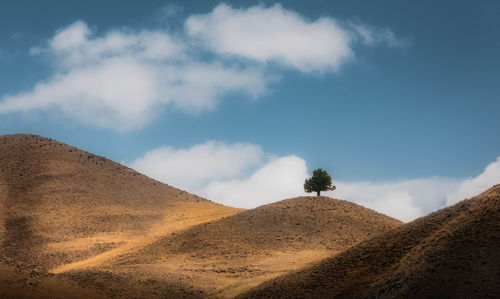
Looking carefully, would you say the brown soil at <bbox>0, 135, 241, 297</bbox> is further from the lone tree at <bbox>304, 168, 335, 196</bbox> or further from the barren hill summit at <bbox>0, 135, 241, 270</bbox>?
the lone tree at <bbox>304, 168, 335, 196</bbox>

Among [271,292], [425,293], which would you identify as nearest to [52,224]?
[271,292]

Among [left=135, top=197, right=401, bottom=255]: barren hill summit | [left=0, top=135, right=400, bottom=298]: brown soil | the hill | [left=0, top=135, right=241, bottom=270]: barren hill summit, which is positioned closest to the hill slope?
[left=0, top=135, right=400, bottom=298]: brown soil

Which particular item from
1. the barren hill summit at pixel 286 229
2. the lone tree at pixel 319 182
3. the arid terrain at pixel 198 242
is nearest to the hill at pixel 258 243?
the barren hill summit at pixel 286 229

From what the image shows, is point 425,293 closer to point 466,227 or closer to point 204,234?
point 466,227

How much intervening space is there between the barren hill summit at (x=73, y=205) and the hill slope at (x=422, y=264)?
26.2 meters

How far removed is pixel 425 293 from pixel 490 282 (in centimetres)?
229

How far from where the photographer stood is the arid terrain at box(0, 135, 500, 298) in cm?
1892

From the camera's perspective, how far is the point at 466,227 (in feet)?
63.9

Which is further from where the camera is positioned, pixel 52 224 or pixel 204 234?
pixel 52 224

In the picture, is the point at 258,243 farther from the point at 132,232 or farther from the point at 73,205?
the point at 73,205

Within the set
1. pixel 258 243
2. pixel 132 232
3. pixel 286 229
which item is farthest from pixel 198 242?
pixel 132 232

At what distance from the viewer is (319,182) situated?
175 feet

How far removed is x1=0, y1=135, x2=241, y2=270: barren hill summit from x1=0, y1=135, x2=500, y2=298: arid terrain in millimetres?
155

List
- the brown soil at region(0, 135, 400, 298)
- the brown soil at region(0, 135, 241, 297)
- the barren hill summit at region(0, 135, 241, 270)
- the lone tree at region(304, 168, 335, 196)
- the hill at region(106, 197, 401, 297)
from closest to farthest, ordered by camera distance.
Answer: the brown soil at region(0, 135, 400, 298)
the hill at region(106, 197, 401, 297)
the brown soil at region(0, 135, 241, 297)
the barren hill summit at region(0, 135, 241, 270)
the lone tree at region(304, 168, 335, 196)
